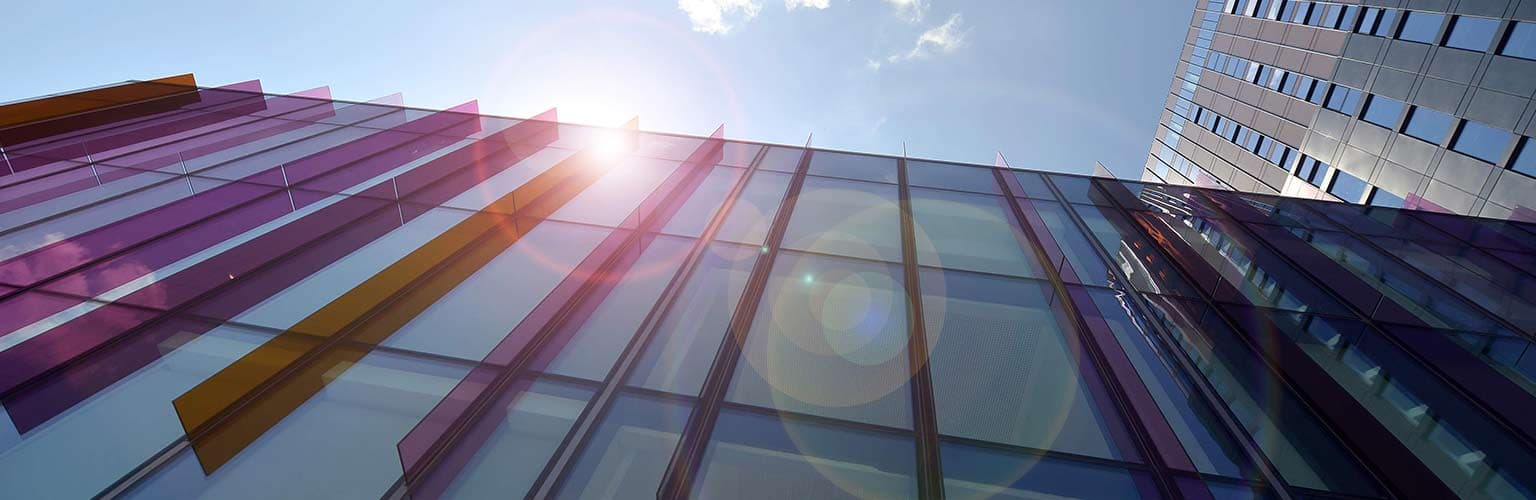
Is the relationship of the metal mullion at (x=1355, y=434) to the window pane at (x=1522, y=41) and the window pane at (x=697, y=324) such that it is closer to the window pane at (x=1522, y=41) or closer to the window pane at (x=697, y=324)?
the window pane at (x=697, y=324)

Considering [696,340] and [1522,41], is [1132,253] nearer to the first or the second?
[696,340]

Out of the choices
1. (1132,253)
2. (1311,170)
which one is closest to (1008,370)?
(1132,253)

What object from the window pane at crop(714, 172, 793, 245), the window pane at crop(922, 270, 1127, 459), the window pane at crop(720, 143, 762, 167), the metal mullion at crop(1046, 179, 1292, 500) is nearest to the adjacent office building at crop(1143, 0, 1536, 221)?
the metal mullion at crop(1046, 179, 1292, 500)

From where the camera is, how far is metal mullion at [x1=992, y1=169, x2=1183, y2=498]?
5.03 metres

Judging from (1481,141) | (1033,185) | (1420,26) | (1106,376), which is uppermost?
(1420,26)

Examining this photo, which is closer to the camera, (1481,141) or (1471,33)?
(1481,141)

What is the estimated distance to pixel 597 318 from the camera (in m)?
6.84

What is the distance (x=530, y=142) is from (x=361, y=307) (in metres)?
7.83

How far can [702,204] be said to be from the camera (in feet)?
35.0

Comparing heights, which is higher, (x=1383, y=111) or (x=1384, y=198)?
(x=1383, y=111)

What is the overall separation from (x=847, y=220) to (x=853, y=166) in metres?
3.59

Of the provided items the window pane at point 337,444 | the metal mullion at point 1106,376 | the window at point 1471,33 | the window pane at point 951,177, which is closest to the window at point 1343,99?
the window at point 1471,33

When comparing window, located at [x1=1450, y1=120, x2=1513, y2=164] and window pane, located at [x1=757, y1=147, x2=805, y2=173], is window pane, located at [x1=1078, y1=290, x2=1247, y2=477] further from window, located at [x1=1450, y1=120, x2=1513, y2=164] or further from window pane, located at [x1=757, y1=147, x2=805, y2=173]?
window, located at [x1=1450, y1=120, x2=1513, y2=164]

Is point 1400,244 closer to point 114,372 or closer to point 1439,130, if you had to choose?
point 1439,130
